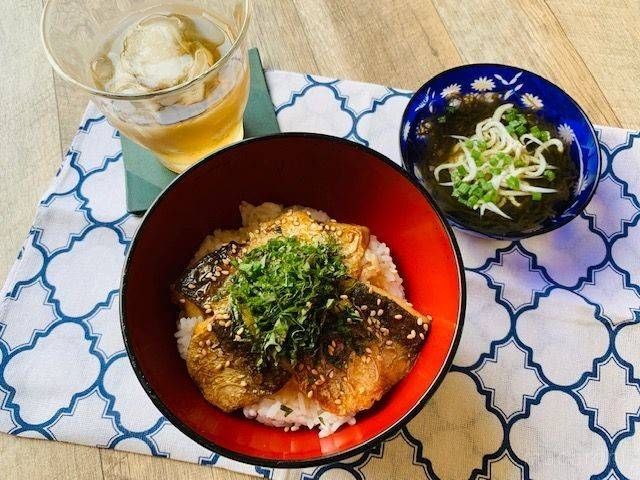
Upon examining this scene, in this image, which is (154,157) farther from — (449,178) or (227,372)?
(449,178)

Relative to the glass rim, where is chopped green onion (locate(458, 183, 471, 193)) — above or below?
below

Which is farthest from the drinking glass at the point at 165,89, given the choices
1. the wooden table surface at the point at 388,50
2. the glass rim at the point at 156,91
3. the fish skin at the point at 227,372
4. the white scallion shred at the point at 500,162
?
the white scallion shred at the point at 500,162

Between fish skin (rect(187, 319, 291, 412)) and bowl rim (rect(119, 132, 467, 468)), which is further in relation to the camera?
fish skin (rect(187, 319, 291, 412))

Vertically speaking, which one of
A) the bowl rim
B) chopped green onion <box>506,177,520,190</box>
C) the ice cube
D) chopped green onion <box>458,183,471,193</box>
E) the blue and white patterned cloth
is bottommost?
the blue and white patterned cloth

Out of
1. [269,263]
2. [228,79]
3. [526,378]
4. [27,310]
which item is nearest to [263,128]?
[228,79]

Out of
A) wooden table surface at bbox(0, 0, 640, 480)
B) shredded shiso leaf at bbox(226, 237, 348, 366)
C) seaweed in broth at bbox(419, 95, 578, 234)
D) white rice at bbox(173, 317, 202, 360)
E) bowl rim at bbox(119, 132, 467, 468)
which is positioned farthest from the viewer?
wooden table surface at bbox(0, 0, 640, 480)

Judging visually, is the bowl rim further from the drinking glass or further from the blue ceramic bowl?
the blue ceramic bowl

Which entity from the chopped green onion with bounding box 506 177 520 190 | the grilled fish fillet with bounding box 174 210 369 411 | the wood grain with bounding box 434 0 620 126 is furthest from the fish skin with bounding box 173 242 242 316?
the wood grain with bounding box 434 0 620 126
